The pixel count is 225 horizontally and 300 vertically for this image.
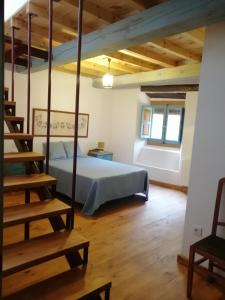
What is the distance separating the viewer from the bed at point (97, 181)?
11.8ft

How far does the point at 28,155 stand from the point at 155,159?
164 inches

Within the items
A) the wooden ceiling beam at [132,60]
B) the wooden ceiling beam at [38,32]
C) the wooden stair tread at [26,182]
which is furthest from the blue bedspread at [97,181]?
the wooden ceiling beam at [38,32]

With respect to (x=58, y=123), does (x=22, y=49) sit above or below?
above

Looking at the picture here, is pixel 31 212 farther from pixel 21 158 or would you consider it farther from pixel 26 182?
pixel 21 158

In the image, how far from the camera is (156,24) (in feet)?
6.41

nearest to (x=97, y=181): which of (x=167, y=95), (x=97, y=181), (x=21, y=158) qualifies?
(x=97, y=181)

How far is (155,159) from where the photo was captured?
5887 mm

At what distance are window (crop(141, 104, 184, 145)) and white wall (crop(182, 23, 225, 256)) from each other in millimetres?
3317

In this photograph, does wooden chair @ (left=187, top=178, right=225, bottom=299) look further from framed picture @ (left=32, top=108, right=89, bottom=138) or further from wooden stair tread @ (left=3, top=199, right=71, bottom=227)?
framed picture @ (left=32, top=108, right=89, bottom=138)

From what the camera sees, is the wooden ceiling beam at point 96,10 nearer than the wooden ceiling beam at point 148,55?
Yes

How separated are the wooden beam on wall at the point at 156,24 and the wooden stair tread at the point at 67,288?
1.95 meters

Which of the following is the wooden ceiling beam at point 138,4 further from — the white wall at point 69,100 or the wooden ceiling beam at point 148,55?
the white wall at point 69,100

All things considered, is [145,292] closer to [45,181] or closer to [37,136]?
[45,181]

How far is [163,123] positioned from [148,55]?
243cm
